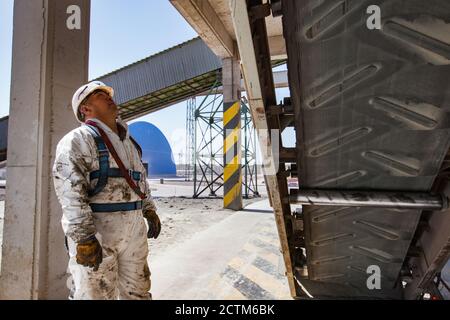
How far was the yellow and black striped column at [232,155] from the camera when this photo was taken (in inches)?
273

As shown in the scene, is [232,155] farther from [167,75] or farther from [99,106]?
[99,106]

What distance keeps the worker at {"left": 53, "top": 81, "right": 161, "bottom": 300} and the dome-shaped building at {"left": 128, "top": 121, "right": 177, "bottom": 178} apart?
3550 cm

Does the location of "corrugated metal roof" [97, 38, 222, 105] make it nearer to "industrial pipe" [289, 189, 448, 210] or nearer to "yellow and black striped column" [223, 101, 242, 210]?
"yellow and black striped column" [223, 101, 242, 210]

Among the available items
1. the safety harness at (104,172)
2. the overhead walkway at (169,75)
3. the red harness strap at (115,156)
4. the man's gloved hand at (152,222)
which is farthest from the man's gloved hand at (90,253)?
the overhead walkway at (169,75)

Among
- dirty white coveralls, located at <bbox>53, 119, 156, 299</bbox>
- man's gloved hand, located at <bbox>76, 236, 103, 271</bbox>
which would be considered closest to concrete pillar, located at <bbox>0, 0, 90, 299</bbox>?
dirty white coveralls, located at <bbox>53, 119, 156, 299</bbox>

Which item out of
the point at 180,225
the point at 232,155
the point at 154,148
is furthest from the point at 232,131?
the point at 154,148

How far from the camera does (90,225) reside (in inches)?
54.5

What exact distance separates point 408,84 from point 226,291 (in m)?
2.16

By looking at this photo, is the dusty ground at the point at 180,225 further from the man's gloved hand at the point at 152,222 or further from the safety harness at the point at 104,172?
the safety harness at the point at 104,172

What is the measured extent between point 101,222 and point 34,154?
2.91 ft

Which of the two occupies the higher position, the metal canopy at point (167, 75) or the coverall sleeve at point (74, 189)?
the metal canopy at point (167, 75)

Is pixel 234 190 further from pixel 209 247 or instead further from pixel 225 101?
pixel 209 247
